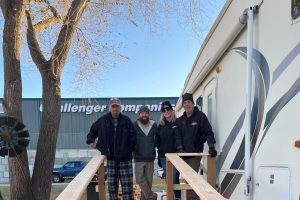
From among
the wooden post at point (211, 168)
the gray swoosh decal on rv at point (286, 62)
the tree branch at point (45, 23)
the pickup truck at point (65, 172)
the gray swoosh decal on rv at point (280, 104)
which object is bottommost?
the pickup truck at point (65, 172)

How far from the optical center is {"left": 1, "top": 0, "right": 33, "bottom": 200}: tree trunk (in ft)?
20.8

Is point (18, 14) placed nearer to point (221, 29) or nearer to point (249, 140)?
point (221, 29)

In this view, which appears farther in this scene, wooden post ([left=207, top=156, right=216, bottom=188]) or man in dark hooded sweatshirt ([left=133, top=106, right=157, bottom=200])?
man in dark hooded sweatshirt ([left=133, top=106, right=157, bottom=200])

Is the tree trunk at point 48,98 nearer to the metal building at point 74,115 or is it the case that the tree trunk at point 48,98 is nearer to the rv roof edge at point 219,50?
the rv roof edge at point 219,50

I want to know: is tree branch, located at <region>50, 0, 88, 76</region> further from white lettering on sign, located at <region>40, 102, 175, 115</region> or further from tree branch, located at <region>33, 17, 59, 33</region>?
white lettering on sign, located at <region>40, 102, 175, 115</region>

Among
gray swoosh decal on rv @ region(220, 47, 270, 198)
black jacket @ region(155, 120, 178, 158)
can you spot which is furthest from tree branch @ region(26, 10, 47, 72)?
gray swoosh decal on rv @ region(220, 47, 270, 198)

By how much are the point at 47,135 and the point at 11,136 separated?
900mm

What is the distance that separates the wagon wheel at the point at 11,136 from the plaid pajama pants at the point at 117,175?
6.77 ft

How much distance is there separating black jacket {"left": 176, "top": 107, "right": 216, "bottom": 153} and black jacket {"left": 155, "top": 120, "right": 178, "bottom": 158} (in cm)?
34

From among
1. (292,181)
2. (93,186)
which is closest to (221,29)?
(292,181)

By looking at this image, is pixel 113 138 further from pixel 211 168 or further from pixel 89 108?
pixel 89 108

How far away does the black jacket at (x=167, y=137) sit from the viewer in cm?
492

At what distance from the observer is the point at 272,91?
2.63 m

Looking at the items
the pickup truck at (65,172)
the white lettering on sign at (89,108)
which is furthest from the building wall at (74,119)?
the pickup truck at (65,172)
